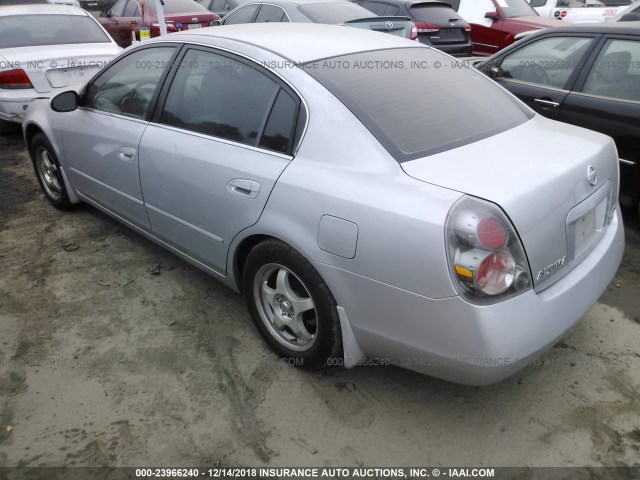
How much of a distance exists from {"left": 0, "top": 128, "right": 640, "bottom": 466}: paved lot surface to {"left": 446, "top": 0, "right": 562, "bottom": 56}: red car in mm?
6429

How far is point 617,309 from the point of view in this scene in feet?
10.3

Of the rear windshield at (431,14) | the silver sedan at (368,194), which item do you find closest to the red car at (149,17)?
the rear windshield at (431,14)

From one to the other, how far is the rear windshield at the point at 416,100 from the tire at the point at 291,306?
0.69m

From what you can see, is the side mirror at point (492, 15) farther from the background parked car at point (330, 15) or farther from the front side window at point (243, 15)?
the front side window at point (243, 15)

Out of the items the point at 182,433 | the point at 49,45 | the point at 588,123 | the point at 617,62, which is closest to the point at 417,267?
the point at 182,433

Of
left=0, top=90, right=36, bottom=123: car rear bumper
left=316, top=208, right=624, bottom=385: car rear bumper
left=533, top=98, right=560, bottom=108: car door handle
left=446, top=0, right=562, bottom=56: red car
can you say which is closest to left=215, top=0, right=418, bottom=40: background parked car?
left=446, top=0, right=562, bottom=56: red car

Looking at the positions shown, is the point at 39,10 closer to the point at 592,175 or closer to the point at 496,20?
the point at 496,20

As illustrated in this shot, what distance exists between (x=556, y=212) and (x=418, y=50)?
1438 mm

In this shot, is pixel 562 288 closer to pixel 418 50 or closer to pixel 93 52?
pixel 418 50

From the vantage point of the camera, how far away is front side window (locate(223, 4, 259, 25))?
8195mm

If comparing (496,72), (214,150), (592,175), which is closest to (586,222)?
(592,175)

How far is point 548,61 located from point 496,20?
516 centimetres

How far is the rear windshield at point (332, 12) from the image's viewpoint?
7.21 meters

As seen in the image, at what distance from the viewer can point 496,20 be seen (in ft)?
29.4
